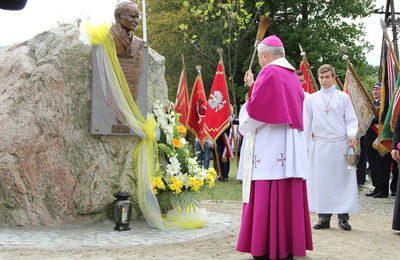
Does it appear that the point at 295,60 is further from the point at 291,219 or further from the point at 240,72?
the point at 291,219

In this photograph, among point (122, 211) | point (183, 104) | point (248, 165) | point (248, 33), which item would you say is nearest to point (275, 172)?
point (248, 165)

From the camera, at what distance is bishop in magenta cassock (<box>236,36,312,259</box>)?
4.53 metres

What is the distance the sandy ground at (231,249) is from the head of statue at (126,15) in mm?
2863

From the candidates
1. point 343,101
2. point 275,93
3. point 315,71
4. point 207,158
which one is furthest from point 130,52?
point 315,71

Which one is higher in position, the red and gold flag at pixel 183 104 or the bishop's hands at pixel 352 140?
the red and gold flag at pixel 183 104

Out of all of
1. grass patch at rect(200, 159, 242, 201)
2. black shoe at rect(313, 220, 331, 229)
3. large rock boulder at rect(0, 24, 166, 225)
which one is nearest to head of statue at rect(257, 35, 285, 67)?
large rock boulder at rect(0, 24, 166, 225)

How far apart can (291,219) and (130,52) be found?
313 centimetres

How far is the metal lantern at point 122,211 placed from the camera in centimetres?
581

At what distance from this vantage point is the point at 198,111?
12.5 meters

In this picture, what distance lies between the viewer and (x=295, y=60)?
77.3 feet

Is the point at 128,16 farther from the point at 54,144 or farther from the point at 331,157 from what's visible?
the point at 331,157

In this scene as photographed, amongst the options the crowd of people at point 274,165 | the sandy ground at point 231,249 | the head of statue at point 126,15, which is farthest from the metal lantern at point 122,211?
the head of statue at point 126,15

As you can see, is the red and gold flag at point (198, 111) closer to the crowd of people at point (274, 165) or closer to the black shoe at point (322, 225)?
the black shoe at point (322, 225)

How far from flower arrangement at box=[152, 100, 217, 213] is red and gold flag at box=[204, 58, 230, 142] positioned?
532 centimetres
